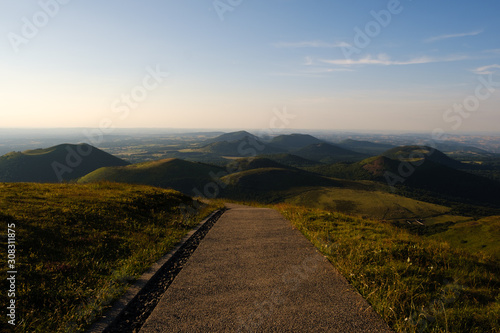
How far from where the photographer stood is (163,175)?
157 meters

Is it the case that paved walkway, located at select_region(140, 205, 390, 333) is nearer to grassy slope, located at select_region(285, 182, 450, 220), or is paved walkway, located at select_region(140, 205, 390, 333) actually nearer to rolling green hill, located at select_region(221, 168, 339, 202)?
grassy slope, located at select_region(285, 182, 450, 220)

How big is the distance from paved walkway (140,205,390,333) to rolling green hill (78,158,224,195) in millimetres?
136370

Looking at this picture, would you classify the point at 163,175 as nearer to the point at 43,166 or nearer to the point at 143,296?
the point at 43,166

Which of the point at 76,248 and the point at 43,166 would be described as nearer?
the point at 76,248

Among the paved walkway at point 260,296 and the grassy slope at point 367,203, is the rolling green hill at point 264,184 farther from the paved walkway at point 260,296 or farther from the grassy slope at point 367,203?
the paved walkway at point 260,296

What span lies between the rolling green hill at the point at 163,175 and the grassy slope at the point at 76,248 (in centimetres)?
13163

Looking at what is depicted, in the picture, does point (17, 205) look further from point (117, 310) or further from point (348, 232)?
point (348, 232)

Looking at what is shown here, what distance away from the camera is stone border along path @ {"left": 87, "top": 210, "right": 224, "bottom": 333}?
454 centimetres

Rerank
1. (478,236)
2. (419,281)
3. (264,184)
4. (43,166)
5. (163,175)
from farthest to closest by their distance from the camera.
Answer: (264,184) < (43,166) < (163,175) < (478,236) < (419,281)

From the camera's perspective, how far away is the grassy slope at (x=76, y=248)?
4844 millimetres

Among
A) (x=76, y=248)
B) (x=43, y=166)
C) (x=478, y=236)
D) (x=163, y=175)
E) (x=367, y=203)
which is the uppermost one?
(x=76, y=248)

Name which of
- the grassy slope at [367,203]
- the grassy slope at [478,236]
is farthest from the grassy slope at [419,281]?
the grassy slope at [367,203]

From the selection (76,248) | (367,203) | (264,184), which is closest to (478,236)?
(76,248)

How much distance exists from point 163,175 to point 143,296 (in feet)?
527
